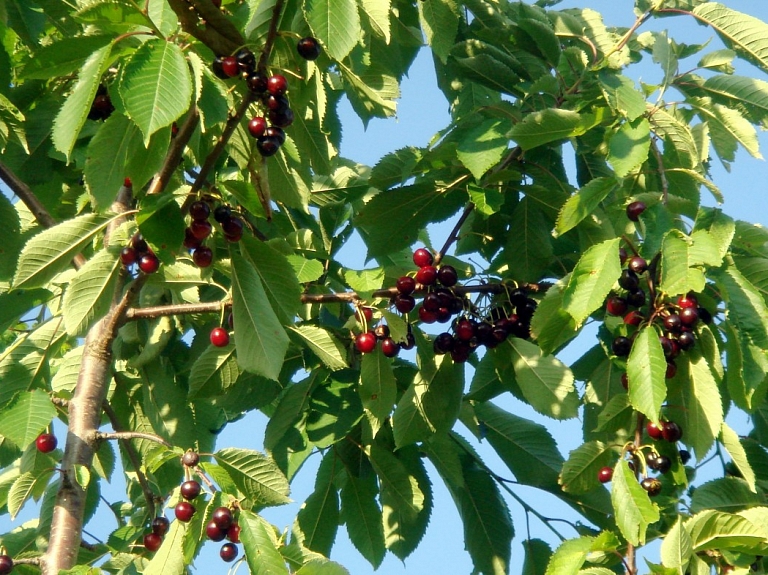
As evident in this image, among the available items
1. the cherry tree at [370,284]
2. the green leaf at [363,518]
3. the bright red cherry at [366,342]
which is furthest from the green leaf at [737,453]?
the green leaf at [363,518]

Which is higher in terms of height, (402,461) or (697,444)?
(697,444)

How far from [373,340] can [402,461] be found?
56 cm

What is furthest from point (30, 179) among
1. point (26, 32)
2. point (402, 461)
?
point (402, 461)

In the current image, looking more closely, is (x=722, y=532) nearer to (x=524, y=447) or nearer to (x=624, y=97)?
(x=524, y=447)

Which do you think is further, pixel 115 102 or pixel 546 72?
pixel 546 72

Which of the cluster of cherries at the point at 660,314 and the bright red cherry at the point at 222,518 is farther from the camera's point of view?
the cluster of cherries at the point at 660,314

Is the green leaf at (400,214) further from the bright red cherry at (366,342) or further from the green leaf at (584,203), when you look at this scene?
the green leaf at (584,203)

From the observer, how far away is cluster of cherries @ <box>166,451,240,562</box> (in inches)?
87.1

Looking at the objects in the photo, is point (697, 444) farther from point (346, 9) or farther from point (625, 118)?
point (346, 9)

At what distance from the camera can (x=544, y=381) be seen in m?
2.78

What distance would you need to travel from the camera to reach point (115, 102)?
1882mm

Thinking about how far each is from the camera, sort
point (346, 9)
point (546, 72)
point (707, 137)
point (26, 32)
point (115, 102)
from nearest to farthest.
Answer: point (115, 102) → point (346, 9) → point (26, 32) → point (707, 137) → point (546, 72)

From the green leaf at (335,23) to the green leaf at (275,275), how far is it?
564 mm

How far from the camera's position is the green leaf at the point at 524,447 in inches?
124
